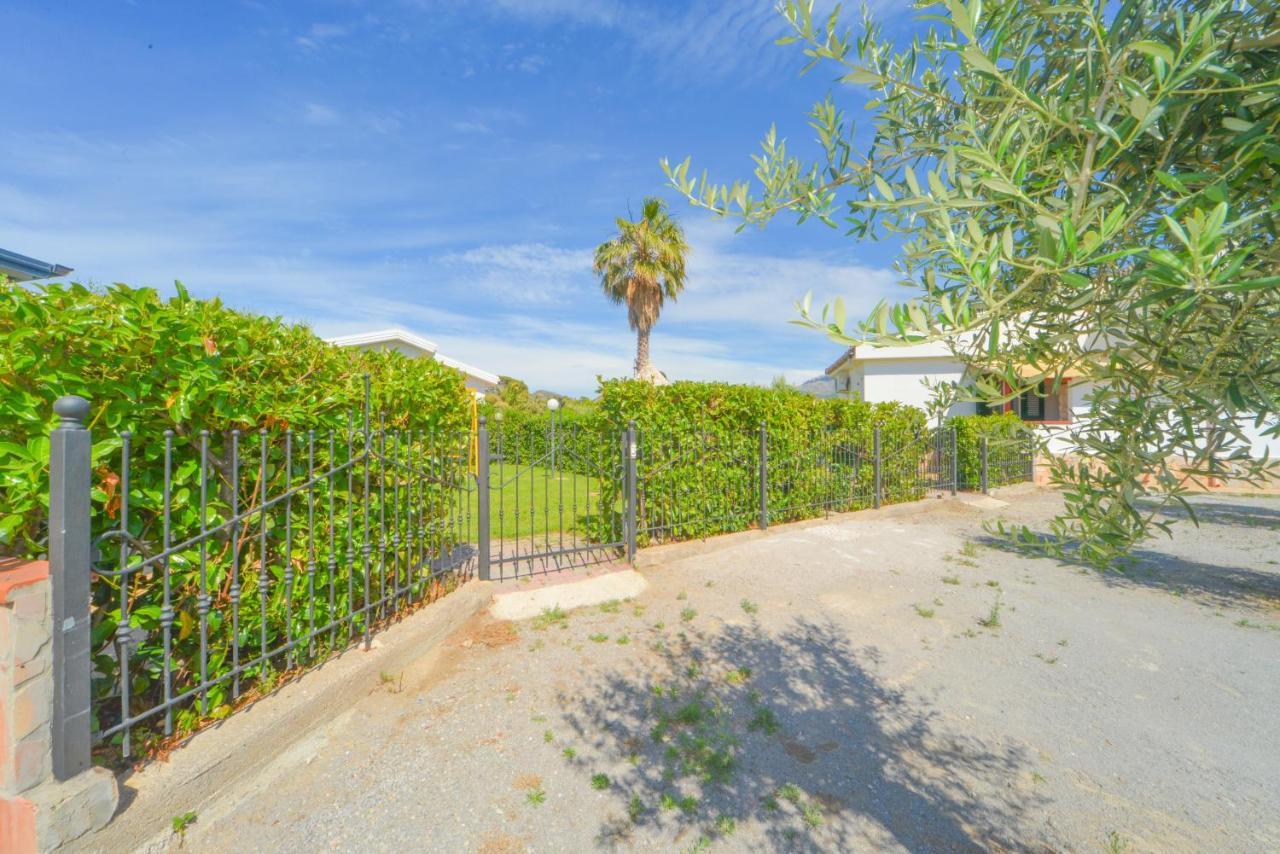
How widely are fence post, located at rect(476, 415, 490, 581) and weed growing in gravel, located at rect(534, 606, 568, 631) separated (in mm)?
785

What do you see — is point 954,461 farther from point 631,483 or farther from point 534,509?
point 534,509

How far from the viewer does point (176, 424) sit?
9.57 feet

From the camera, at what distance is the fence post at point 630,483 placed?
7.01 m

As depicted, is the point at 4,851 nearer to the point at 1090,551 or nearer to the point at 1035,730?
the point at 1090,551

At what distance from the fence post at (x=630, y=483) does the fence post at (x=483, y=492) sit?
186cm

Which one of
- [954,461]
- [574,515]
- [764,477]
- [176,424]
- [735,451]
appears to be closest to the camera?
[176,424]

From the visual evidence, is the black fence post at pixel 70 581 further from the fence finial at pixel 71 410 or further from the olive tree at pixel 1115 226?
the olive tree at pixel 1115 226

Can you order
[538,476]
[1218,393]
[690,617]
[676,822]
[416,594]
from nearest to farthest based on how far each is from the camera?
[1218,393] → [676,822] → [416,594] → [690,617] → [538,476]

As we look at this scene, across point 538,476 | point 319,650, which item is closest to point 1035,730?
point 319,650

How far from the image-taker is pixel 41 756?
2.28 metres

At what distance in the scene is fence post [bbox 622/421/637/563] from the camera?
276 inches

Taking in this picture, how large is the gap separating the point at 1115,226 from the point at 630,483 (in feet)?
20.0

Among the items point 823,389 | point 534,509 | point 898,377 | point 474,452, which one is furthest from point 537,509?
point 823,389

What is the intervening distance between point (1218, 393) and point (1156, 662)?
4.93 meters
